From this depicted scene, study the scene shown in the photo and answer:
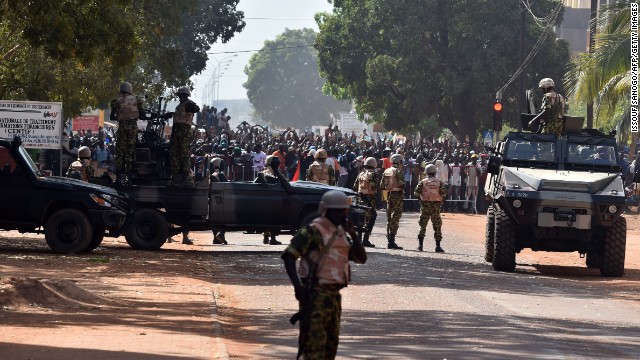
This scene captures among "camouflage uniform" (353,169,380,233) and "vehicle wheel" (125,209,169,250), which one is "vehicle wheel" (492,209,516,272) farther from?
"vehicle wheel" (125,209,169,250)

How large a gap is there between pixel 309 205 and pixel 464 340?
10.3 metres

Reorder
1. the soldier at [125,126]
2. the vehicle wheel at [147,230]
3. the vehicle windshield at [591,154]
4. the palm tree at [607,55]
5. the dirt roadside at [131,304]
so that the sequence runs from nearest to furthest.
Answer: the dirt roadside at [131,304] < the vehicle windshield at [591,154] < the vehicle wheel at [147,230] < the soldier at [125,126] < the palm tree at [607,55]

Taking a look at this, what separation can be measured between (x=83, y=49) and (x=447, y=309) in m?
9.45

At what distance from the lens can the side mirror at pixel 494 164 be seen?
75.5 feet

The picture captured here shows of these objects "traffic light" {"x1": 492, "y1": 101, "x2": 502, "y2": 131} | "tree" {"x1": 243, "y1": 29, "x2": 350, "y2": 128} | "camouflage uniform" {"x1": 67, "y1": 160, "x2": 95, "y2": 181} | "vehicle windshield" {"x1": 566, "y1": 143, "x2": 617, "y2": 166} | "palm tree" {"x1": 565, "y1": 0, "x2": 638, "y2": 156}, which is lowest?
"camouflage uniform" {"x1": 67, "y1": 160, "x2": 95, "y2": 181}

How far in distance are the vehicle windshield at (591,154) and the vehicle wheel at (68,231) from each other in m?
8.13

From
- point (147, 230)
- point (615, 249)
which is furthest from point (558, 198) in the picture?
point (147, 230)

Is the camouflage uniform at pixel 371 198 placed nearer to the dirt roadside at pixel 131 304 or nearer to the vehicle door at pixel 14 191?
the dirt roadside at pixel 131 304

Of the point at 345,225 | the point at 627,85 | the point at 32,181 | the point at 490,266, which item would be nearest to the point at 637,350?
the point at 345,225

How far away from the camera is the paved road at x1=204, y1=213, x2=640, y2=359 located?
1306 cm

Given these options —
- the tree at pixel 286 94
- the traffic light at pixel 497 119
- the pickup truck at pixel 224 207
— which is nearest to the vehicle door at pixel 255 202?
the pickup truck at pixel 224 207

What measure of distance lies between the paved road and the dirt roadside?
0.08m

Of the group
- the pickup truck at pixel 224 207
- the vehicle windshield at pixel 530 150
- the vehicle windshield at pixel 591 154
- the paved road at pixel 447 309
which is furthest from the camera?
the pickup truck at pixel 224 207

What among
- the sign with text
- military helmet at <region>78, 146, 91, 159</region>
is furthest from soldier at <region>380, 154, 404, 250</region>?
the sign with text
